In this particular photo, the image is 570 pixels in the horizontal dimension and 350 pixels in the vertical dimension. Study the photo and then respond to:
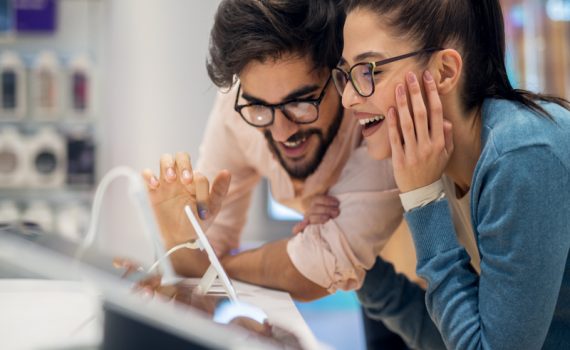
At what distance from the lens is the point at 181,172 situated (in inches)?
50.0

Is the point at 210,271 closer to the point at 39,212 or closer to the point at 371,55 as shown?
the point at 371,55

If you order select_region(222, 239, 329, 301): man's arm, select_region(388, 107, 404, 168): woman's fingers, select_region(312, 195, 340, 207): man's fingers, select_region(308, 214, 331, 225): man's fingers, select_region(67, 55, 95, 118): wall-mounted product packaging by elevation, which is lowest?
select_region(222, 239, 329, 301): man's arm

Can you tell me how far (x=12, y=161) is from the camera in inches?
137

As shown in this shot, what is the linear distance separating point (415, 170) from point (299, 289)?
395mm

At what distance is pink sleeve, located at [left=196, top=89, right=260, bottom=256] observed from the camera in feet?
5.17

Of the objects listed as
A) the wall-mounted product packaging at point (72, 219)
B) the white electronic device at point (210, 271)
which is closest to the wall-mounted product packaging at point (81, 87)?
the wall-mounted product packaging at point (72, 219)

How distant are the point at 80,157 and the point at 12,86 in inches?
19.9

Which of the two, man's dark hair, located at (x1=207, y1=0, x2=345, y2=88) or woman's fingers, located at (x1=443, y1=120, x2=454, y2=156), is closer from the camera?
woman's fingers, located at (x1=443, y1=120, x2=454, y2=156)

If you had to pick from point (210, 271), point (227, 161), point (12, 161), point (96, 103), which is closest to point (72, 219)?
point (12, 161)

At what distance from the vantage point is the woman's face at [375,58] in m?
1.09

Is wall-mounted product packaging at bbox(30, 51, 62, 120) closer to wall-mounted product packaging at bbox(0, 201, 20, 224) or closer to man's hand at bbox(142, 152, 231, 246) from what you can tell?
wall-mounted product packaging at bbox(0, 201, 20, 224)

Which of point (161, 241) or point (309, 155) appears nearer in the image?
point (161, 241)

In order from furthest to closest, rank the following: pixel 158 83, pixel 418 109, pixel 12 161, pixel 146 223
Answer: pixel 12 161 → pixel 158 83 → pixel 146 223 → pixel 418 109

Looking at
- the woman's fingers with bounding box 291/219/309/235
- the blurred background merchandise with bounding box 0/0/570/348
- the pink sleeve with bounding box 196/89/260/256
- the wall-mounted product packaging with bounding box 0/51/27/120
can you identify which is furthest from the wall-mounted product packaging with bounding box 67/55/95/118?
the woman's fingers with bounding box 291/219/309/235
